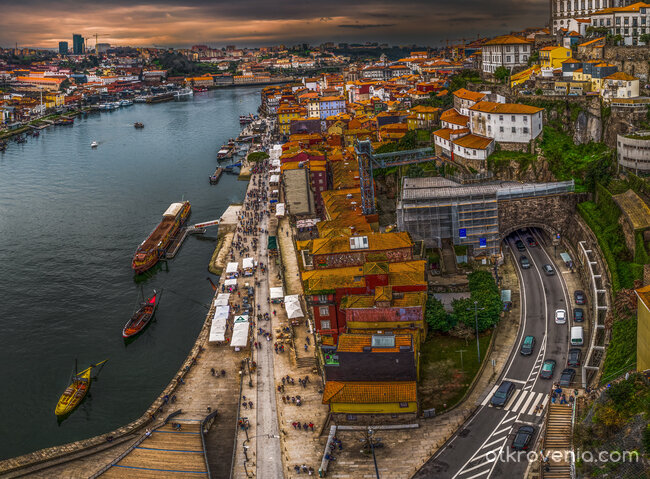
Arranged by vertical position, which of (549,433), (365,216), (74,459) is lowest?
(74,459)

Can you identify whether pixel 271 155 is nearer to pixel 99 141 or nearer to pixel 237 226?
pixel 237 226

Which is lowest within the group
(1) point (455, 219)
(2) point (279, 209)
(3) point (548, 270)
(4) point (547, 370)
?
(4) point (547, 370)

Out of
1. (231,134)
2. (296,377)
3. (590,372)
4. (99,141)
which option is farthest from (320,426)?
(99,141)

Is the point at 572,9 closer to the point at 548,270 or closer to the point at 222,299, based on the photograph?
the point at 548,270

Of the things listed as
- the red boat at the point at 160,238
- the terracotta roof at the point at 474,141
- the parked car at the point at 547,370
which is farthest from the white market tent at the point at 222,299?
the terracotta roof at the point at 474,141

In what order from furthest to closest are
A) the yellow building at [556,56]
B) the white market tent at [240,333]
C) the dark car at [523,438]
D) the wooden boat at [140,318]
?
1. the yellow building at [556,56]
2. the wooden boat at [140,318]
3. the white market tent at [240,333]
4. the dark car at [523,438]

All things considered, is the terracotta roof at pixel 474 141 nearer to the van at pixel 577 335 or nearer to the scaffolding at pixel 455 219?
the scaffolding at pixel 455 219

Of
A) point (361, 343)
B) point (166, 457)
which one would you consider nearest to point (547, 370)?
point (361, 343)
